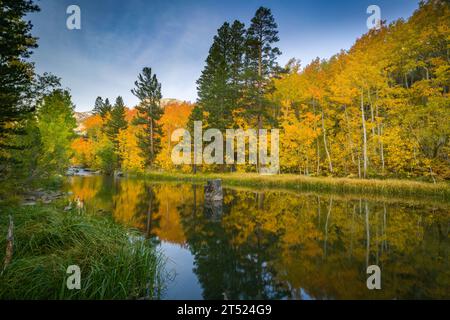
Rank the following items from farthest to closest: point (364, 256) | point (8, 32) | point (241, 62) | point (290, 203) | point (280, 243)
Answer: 1. point (241, 62)
2. point (290, 203)
3. point (8, 32)
4. point (280, 243)
5. point (364, 256)

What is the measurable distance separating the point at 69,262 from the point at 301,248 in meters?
6.09

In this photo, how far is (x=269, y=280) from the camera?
17.6 ft

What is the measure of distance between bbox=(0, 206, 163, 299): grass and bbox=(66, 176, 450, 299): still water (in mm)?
830

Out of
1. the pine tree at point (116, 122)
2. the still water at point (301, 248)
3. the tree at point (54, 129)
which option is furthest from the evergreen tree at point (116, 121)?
the still water at point (301, 248)

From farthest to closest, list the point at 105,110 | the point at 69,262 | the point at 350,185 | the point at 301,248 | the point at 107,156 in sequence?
the point at 105,110, the point at 107,156, the point at 350,185, the point at 301,248, the point at 69,262

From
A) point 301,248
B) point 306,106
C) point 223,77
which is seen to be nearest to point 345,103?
point 306,106

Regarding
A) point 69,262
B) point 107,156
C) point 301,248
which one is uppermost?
point 107,156

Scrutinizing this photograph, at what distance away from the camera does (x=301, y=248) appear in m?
7.47

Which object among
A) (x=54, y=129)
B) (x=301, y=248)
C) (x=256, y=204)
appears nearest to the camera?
(x=301, y=248)

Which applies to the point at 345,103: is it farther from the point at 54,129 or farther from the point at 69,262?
the point at 54,129

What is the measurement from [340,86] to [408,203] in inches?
482

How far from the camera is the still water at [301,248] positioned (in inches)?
196

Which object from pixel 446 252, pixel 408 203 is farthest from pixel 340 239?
pixel 408 203

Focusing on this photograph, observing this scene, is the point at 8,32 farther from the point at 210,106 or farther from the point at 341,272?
the point at 210,106
